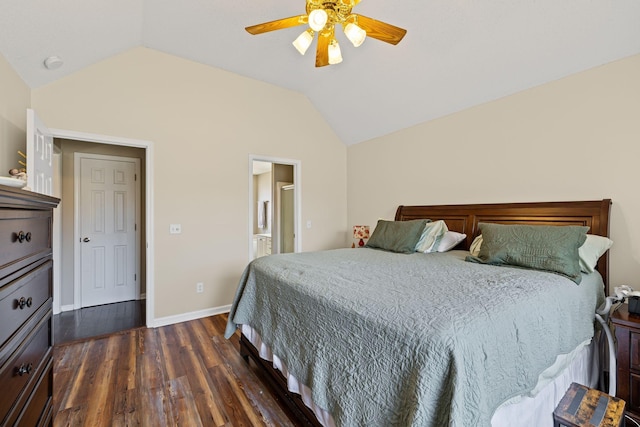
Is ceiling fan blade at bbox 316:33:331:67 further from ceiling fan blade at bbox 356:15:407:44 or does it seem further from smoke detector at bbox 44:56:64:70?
smoke detector at bbox 44:56:64:70

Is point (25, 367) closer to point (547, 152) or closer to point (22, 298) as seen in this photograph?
point (22, 298)

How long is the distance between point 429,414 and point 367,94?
3433 millimetres

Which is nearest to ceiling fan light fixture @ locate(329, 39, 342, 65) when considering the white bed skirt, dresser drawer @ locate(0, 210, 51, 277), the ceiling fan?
the ceiling fan

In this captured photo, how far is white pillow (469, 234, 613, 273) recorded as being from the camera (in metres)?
1.97

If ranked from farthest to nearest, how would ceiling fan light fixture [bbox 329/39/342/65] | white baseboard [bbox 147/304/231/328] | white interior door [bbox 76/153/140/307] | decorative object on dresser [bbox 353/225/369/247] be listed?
decorative object on dresser [bbox 353/225/369/247], white interior door [bbox 76/153/140/307], white baseboard [bbox 147/304/231/328], ceiling fan light fixture [bbox 329/39/342/65]

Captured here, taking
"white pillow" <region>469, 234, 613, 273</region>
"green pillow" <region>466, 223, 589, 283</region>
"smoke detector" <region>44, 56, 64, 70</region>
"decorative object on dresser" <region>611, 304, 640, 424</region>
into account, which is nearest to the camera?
"decorative object on dresser" <region>611, 304, 640, 424</region>

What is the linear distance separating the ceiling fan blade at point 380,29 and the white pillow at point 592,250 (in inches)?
76.7

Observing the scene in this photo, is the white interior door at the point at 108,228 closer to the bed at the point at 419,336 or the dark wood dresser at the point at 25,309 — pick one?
the bed at the point at 419,336

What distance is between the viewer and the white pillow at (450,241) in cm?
298

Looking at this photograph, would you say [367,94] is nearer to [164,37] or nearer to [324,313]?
[164,37]

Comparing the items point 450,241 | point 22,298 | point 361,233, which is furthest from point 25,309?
point 361,233

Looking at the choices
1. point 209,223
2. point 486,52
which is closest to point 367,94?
point 486,52

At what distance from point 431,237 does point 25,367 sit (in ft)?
9.91

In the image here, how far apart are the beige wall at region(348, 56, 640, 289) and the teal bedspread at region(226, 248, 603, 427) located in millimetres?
766
